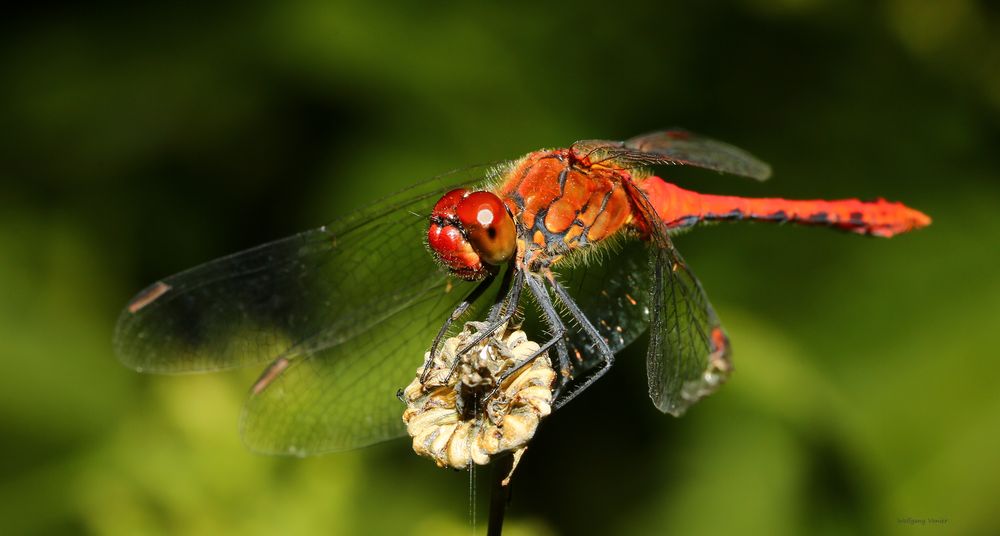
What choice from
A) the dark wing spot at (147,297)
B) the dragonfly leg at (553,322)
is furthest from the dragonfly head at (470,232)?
the dark wing spot at (147,297)

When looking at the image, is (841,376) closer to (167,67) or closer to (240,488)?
(240,488)

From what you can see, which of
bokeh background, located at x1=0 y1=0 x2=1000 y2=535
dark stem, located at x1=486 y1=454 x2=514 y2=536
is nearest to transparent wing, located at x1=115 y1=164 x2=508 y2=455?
bokeh background, located at x1=0 y1=0 x2=1000 y2=535

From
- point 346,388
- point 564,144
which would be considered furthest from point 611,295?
point 564,144

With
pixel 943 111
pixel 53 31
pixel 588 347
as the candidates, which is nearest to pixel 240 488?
pixel 588 347

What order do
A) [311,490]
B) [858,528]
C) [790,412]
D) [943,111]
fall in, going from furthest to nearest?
1. [943,111]
2. [790,412]
3. [858,528]
4. [311,490]

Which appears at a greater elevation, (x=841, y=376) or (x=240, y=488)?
(x=240, y=488)

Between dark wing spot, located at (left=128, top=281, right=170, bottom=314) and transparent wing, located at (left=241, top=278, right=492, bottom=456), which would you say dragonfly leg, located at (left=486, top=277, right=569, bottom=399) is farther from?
dark wing spot, located at (left=128, top=281, right=170, bottom=314)

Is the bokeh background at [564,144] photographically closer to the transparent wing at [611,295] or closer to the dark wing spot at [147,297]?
the dark wing spot at [147,297]
